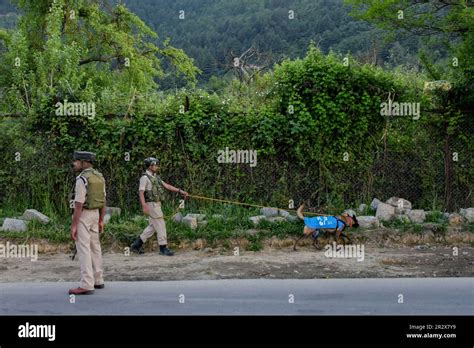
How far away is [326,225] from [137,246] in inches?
149

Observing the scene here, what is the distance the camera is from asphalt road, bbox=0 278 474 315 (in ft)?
24.4

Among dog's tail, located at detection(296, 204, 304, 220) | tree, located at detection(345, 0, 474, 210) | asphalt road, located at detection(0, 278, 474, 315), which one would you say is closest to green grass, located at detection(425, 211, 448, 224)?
tree, located at detection(345, 0, 474, 210)

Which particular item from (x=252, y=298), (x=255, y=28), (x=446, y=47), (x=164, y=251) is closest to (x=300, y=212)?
(x=164, y=251)

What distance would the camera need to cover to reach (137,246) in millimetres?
12609

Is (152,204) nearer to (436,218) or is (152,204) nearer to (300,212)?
(300,212)

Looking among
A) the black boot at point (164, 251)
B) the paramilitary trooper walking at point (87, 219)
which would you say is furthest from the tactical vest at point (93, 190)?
the black boot at point (164, 251)

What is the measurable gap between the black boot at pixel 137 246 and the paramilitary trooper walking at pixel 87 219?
3656mm

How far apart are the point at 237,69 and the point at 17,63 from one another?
342 inches

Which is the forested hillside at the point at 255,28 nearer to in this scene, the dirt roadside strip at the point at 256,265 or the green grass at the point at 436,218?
the green grass at the point at 436,218

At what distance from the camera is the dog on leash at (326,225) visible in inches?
498

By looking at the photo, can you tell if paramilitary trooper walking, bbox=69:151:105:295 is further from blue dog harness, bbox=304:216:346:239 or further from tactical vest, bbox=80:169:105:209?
blue dog harness, bbox=304:216:346:239

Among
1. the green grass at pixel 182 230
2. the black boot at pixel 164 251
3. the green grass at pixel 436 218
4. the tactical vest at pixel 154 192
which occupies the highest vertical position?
the tactical vest at pixel 154 192

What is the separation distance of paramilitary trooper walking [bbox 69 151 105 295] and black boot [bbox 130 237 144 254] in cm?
366

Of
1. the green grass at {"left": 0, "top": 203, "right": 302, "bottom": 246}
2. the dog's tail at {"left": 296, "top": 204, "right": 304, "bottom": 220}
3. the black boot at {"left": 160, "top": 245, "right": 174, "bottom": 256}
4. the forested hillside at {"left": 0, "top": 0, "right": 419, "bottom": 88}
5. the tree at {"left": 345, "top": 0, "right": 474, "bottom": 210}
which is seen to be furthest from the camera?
the forested hillside at {"left": 0, "top": 0, "right": 419, "bottom": 88}
